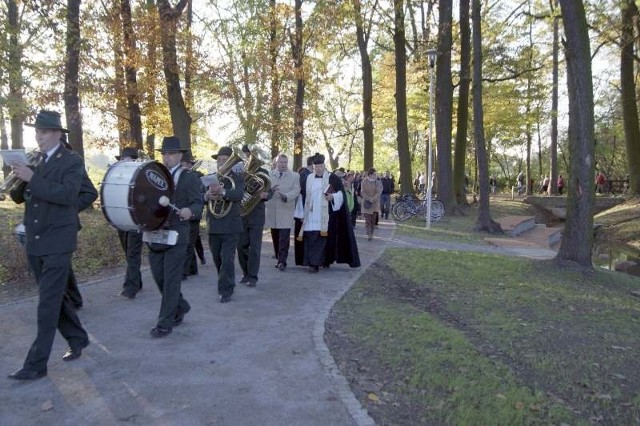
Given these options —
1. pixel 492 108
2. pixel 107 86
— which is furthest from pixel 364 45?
pixel 107 86

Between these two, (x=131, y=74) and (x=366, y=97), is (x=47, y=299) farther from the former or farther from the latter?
(x=366, y=97)

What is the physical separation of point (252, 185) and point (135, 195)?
3.03 m

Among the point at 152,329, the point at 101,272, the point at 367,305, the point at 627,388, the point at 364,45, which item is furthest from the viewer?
the point at 364,45

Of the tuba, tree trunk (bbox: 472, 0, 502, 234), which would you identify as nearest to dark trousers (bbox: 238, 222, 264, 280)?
the tuba

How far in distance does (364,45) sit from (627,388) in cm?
2435

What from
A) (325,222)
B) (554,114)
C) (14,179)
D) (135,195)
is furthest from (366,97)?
(14,179)

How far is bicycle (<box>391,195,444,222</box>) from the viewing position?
22.2m

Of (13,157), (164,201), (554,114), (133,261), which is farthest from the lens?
(554,114)

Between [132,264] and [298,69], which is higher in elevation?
[298,69]

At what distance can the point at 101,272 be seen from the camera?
9812mm

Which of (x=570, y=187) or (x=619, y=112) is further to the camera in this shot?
(x=619, y=112)

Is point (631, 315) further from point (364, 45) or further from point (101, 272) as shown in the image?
point (364, 45)

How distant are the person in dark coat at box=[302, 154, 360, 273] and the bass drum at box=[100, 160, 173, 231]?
4.11m

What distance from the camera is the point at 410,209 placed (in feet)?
73.7
